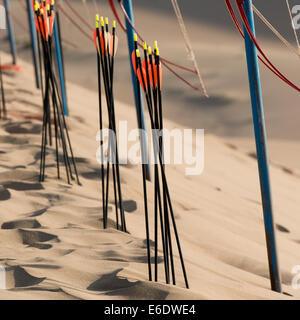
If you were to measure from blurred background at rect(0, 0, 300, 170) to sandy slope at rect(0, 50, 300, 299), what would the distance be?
1304 mm

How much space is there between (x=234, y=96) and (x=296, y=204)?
4886 millimetres

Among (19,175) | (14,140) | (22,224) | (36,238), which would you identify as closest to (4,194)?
(19,175)

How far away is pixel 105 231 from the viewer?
3.14 meters

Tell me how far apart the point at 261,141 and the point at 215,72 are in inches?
332

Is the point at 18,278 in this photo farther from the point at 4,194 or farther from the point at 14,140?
the point at 14,140

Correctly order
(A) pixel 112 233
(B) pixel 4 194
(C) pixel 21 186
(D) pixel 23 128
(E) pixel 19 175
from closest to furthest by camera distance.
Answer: (A) pixel 112 233
(B) pixel 4 194
(C) pixel 21 186
(E) pixel 19 175
(D) pixel 23 128

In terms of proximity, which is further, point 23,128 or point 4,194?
point 23,128

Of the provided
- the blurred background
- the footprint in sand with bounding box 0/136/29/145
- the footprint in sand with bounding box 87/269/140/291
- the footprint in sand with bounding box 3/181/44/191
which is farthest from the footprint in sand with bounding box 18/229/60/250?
the blurred background

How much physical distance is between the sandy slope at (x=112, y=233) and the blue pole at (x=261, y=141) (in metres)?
0.12

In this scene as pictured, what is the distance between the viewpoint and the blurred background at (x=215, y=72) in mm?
8375

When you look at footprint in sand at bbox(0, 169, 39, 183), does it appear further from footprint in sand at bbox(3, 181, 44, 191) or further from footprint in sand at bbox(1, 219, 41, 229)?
footprint in sand at bbox(1, 219, 41, 229)

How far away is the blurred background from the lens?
8375 millimetres

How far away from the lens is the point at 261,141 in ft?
8.99
